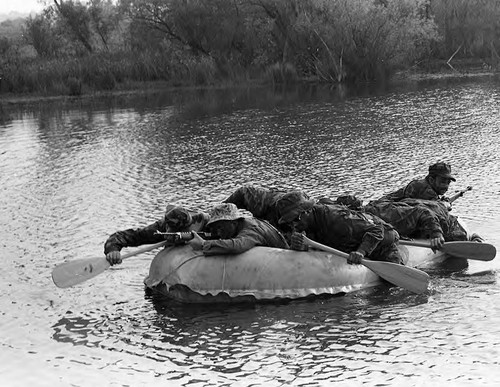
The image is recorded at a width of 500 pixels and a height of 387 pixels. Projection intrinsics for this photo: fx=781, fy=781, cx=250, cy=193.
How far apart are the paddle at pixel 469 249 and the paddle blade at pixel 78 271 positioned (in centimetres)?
395

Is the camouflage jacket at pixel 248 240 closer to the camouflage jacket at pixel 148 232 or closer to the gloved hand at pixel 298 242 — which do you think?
the gloved hand at pixel 298 242

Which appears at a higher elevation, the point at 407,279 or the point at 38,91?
the point at 38,91

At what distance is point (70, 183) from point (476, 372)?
12.0 metres

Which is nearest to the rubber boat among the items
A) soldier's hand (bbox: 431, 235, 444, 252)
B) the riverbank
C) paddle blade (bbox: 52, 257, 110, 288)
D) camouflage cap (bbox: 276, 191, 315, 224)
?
camouflage cap (bbox: 276, 191, 315, 224)

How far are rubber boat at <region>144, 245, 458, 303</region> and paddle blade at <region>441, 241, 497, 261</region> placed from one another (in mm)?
1637

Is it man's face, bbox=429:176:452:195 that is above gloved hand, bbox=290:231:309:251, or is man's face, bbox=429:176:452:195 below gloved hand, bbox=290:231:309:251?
above

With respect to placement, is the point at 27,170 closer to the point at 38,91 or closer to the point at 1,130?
the point at 1,130

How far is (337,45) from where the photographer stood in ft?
137

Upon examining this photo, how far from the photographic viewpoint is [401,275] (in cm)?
945

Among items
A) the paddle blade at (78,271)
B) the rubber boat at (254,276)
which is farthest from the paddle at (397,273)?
the paddle blade at (78,271)

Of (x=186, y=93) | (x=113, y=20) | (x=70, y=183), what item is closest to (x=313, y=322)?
(x=70, y=183)

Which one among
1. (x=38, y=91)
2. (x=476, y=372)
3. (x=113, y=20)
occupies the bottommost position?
(x=476, y=372)

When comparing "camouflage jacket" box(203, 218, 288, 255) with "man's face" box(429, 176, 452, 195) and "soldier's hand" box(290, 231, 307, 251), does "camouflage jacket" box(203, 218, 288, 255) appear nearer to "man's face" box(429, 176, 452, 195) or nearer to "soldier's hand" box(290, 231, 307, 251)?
"soldier's hand" box(290, 231, 307, 251)

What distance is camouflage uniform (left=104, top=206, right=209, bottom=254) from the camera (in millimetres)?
9719
